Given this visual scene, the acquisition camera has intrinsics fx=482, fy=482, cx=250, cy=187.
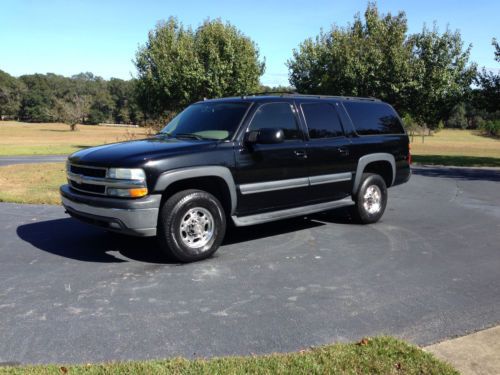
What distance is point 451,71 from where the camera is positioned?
26750 mm

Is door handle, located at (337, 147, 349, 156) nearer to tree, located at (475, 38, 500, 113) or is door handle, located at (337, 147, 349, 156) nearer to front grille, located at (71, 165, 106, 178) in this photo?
front grille, located at (71, 165, 106, 178)

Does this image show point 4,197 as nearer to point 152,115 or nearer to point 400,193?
point 400,193

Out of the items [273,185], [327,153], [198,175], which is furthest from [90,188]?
[327,153]

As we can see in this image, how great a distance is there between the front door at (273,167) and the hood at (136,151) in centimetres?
56

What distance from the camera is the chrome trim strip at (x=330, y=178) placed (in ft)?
22.0

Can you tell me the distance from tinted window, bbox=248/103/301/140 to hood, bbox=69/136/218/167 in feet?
2.54

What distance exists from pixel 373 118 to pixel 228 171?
335 cm

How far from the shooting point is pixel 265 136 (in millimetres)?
5762

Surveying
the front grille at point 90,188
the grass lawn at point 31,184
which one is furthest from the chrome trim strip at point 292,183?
the grass lawn at point 31,184

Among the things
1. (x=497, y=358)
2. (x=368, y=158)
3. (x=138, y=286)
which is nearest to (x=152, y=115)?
(x=368, y=158)

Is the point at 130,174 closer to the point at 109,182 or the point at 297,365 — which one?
the point at 109,182

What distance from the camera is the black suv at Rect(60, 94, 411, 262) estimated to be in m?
5.18

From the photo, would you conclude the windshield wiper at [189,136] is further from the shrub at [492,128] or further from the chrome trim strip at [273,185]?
the shrub at [492,128]

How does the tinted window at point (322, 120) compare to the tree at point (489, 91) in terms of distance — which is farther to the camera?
the tree at point (489, 91)
